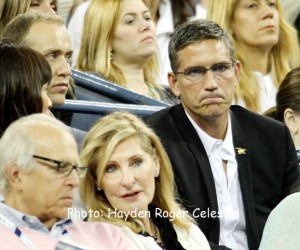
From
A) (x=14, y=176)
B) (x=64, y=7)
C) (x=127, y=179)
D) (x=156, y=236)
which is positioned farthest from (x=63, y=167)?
(x=64, y=7)

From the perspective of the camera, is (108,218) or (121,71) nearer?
(108,218)

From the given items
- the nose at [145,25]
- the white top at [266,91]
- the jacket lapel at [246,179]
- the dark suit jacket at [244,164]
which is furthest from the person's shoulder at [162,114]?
the white top at [266,91]

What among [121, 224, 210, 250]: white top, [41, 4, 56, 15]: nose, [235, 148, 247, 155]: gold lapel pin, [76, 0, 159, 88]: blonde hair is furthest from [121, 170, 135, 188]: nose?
[76, 0, 159, 88]: blonde hair

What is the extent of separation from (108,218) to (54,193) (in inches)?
16.1

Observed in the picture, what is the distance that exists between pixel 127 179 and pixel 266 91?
2.53 m

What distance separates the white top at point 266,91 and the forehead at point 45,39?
1759mm

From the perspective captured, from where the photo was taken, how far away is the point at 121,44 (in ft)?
21.3

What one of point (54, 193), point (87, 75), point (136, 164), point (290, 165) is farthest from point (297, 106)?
point (54, 193)

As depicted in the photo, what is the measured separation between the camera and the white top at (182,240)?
4469mm

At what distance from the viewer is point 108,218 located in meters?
4.53

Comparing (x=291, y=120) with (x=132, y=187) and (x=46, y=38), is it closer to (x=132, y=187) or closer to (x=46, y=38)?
(x=46, y=38)

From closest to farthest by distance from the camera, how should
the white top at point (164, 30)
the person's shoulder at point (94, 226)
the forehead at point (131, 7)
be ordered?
the person's shoulder at point (94, 226) → the forehead at point (131, 7) → the white top at point (164, 30)

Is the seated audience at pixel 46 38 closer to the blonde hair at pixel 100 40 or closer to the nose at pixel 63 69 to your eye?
the nose at pixel 63 69

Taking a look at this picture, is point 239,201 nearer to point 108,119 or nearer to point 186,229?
point 186,229
